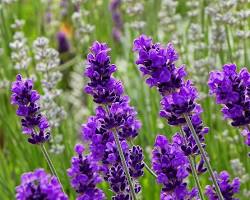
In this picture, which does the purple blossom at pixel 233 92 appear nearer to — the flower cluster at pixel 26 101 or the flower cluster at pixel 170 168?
the flower cluster at pixel 170 168

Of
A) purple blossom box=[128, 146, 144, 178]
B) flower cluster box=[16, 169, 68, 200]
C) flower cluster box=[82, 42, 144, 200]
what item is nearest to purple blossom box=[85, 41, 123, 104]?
flower cluster box=[82, 42, 144, 200]

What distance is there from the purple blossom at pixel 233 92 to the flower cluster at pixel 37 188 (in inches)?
24.3

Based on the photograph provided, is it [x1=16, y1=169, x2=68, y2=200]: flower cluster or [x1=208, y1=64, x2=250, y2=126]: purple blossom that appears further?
[x1=208, y1=64, x2=250, y2=126]: purple blossom

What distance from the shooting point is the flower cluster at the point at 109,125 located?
2129mm

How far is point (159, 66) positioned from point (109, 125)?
0.90 feet

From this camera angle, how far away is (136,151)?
7.45ft

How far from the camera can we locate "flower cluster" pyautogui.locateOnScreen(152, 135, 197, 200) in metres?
2.07

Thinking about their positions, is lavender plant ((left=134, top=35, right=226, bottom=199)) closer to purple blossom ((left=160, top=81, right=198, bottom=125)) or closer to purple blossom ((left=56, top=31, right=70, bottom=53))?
purple blossom ((left=160, top=81, right=198, bottom=125))

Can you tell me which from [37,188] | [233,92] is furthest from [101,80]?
[37,188]

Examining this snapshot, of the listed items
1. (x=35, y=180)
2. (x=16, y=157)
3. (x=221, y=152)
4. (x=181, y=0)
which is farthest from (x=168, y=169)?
(x=181, y=0)

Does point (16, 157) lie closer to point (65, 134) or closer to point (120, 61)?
point (65, 134)

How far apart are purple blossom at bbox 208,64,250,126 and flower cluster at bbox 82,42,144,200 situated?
0.32 m

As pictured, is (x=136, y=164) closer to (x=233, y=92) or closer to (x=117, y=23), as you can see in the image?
(x=233, y=92)

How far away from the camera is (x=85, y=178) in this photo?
2.21 meters
